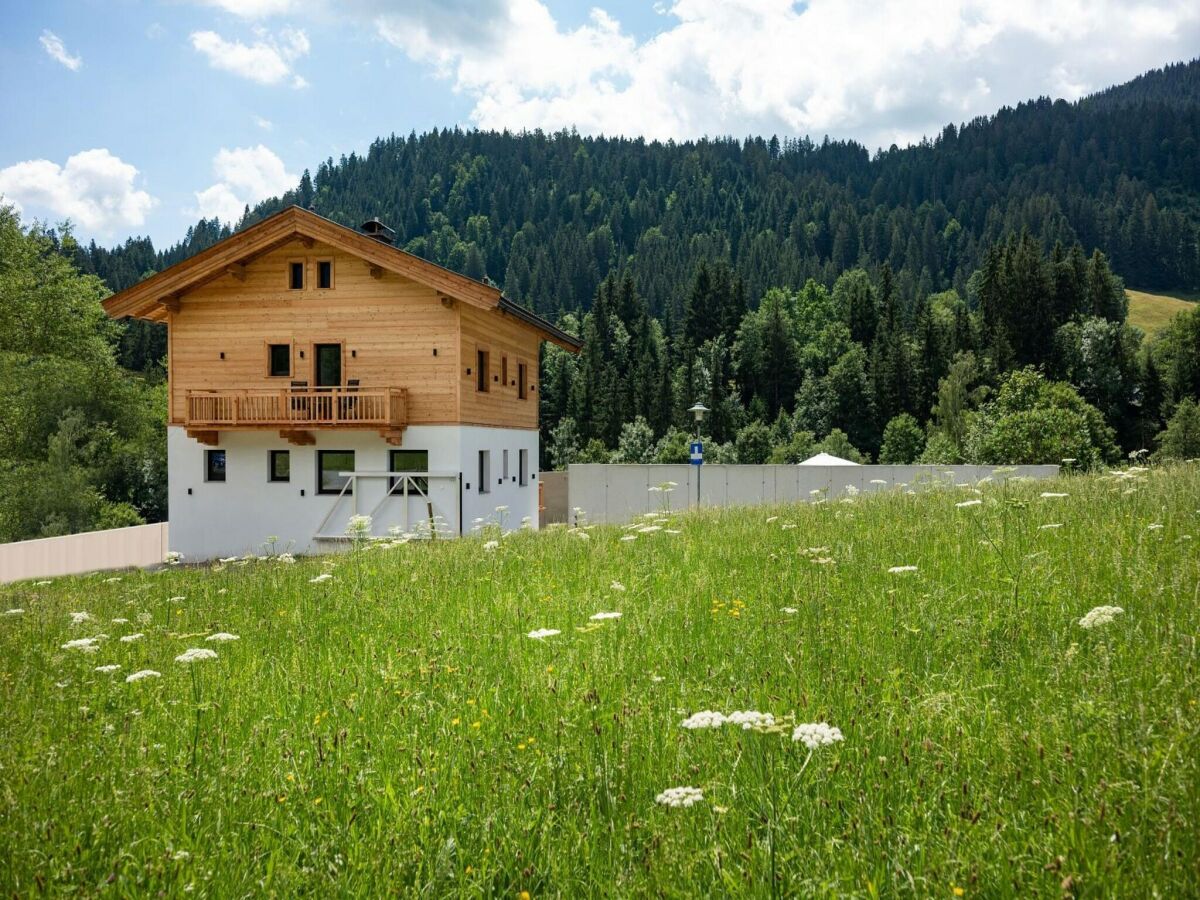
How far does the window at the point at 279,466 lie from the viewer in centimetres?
2795

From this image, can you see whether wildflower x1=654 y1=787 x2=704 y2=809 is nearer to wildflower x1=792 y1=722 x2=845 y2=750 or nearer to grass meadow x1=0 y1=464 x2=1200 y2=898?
grass meadow x1=0 y1=464 x2=1200 y2=898

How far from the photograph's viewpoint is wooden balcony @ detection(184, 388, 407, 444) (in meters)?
26.2

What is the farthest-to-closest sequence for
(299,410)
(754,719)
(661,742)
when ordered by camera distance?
(299,410), (661,742), (754,719)

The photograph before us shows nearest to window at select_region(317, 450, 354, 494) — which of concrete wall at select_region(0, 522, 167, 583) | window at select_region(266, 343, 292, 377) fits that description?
window at select_region(266, 343, 292, 377)

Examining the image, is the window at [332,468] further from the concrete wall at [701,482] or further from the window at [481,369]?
the concrete wall at [701,482]

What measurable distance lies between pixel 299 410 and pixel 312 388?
79 cm

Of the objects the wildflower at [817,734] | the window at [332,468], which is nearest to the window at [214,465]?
the window at [332,468]

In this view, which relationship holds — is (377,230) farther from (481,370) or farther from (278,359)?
(481,370)

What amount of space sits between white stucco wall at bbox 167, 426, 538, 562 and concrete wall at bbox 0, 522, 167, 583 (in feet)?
4.77

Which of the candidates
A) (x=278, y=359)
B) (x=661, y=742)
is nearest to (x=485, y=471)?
(x=278, y=359)

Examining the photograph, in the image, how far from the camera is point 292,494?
2772cm

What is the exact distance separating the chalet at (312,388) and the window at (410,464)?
4cm

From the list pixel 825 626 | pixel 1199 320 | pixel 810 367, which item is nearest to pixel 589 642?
pixel 825 626

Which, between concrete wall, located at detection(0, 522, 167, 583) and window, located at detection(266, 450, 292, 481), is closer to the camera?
concrete wall, located at detection(0, 522, 167, 583)
